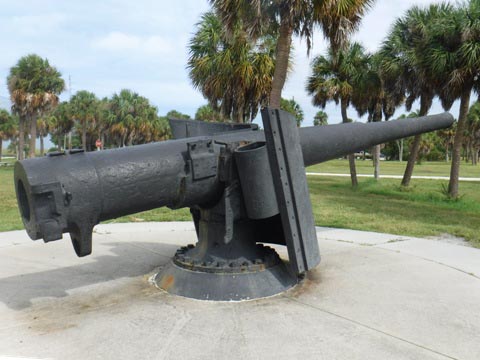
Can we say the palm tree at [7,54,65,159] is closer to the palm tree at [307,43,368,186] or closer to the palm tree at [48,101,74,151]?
the palm tree at [48,101,74,151]

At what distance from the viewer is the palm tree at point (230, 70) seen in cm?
1641

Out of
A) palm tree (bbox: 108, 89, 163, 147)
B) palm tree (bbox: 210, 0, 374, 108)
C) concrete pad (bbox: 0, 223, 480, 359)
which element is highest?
palm tree (bbox: 108, 89, 163, 147)

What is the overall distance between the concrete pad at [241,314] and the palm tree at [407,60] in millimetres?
12649

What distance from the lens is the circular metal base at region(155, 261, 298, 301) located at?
4.09 metres

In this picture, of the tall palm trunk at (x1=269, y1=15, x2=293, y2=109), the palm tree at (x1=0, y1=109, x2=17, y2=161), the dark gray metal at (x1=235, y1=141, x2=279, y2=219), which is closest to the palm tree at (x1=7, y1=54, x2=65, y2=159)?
the tall palm trunk at (x1=269, y1=15, x2=293, y2=109)

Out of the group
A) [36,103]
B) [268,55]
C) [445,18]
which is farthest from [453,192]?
[36,103]

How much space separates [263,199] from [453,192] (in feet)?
40.8

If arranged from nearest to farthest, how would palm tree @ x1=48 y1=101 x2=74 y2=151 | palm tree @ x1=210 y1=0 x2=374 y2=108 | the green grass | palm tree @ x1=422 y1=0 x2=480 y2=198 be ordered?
palm tree @ x1=210 y1=0 x2=374 y2=108 < palm tree @ x1=422 y1=0 x2=480 y2=198 < the green grass < palm tree @ x1=48 y1=101 x2=74 y2=151

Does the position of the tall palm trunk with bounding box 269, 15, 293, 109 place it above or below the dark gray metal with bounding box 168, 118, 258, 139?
above

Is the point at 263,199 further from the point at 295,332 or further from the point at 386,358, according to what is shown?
the point at 386,358

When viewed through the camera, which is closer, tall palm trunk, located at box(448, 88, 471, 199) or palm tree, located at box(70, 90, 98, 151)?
tall palm trunk, located at box(448, 88, 471, 199)

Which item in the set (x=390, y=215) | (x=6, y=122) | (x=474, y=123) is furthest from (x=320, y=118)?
(x=390, y=215)

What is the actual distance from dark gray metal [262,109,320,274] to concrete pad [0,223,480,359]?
0.46m

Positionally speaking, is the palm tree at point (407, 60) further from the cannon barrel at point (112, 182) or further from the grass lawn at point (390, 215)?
the cannon barrel at point (112, 182)
